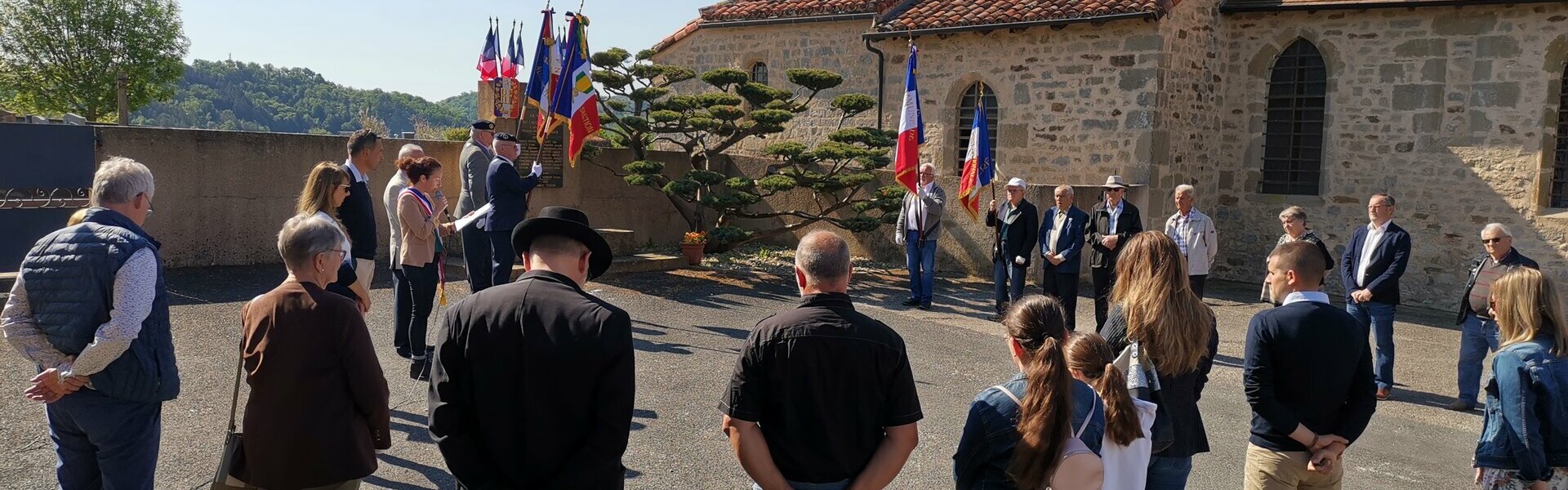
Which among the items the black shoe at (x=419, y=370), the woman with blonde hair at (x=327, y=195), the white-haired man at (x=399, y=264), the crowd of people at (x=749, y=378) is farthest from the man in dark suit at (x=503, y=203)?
the crowd of people at (x=749, y=378)

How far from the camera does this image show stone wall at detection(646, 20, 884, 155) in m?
17.6

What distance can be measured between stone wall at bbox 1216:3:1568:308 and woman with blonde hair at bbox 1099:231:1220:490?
37.4ft

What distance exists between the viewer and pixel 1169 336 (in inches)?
150

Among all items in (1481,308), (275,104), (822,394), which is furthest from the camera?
(275,104)

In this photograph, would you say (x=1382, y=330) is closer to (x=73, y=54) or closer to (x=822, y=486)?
(x=822, y=486)

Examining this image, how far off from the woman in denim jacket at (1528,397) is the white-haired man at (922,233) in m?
7.36

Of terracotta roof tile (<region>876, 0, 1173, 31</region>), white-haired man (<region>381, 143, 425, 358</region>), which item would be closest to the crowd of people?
white-haired man (<region>381, 143, 425, 358</region>)

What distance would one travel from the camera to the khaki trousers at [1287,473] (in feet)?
12.8

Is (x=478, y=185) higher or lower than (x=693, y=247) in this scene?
higher

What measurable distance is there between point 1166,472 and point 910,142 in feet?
27.5

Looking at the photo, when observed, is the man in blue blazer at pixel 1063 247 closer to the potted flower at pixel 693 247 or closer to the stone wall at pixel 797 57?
the potted flower at pixel 693 247

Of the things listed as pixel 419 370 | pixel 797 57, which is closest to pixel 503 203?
pixel 419 370

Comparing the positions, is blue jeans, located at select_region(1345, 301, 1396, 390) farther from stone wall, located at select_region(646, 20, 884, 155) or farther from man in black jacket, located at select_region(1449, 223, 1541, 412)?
stone wall, located at select_region(646, 20, 884, 155)

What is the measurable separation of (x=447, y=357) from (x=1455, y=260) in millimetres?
13759
